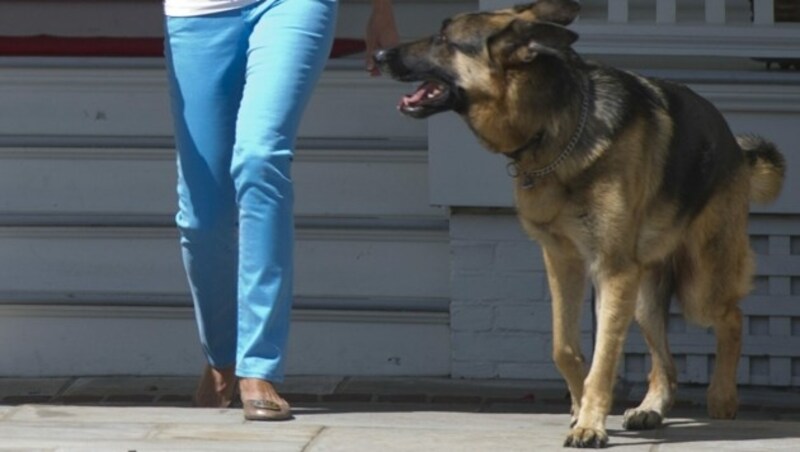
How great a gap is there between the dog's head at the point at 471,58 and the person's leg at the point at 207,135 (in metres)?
0.61

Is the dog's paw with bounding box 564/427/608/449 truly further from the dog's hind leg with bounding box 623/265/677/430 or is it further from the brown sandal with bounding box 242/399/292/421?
the brown sandal with bounding box 242/399/292/421

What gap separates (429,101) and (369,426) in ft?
3.27

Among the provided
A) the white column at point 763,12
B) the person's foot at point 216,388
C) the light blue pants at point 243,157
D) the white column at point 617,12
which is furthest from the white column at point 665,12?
the person's foot at point 216,388

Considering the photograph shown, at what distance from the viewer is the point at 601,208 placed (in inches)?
227

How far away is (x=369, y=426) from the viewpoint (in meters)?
6.00

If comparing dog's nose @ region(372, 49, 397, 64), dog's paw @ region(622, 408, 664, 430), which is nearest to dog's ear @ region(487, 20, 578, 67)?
dog's nose @ region(372, 49, 397, 64)

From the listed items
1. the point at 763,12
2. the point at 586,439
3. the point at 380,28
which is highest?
the point at 380,28

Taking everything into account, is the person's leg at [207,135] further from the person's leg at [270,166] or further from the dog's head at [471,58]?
the dog's head at [471,58]

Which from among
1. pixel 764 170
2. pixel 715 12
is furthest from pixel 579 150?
pixel 715 12

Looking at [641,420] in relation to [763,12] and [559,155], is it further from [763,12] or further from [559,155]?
[763,12]

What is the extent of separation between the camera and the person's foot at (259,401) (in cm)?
598

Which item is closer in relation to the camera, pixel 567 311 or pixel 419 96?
pixel 419 96

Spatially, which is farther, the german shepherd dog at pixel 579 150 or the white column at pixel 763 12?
the white column at pixel 763 12

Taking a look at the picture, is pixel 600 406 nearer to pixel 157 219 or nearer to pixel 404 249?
pixel 404 249
